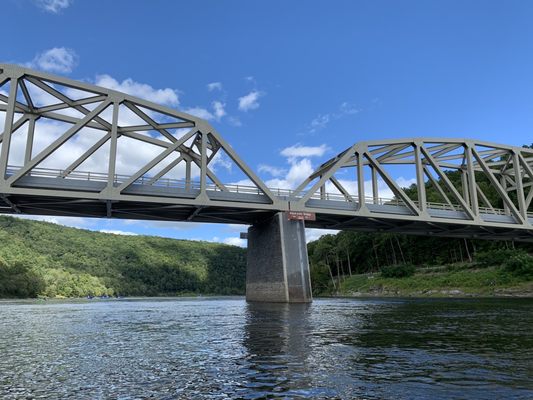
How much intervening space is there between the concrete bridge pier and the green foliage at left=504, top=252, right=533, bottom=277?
136 ft

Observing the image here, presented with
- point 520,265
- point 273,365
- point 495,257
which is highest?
point 495,257

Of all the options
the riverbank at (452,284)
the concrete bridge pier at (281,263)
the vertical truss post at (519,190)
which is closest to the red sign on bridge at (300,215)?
the concrete bridge pier at (281,263)

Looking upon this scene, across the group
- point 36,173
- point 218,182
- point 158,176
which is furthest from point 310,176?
point 36,173

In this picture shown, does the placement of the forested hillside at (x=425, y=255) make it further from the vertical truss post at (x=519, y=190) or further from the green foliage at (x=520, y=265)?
the vertical truss post at (x=519, y=190)

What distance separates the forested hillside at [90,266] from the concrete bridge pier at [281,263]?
8473 centimetres

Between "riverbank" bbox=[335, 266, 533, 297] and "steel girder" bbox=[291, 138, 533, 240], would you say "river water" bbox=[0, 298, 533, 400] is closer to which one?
"steel girder" bbox=[291, 138, 533, 240]

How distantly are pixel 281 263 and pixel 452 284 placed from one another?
4391 cm

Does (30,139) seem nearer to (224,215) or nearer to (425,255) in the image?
(224,215)

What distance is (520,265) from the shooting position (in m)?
67.7

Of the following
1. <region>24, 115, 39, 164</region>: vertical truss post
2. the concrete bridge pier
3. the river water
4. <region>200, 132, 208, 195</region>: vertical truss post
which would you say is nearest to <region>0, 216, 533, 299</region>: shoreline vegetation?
the concrete bridge pier

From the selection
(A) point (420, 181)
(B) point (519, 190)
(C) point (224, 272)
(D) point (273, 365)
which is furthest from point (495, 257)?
(C) point (224, 272)

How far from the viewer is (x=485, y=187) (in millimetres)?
101250

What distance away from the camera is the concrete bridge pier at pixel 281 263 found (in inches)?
1751

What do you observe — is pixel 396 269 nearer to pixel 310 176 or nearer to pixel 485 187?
pixel 485 187
